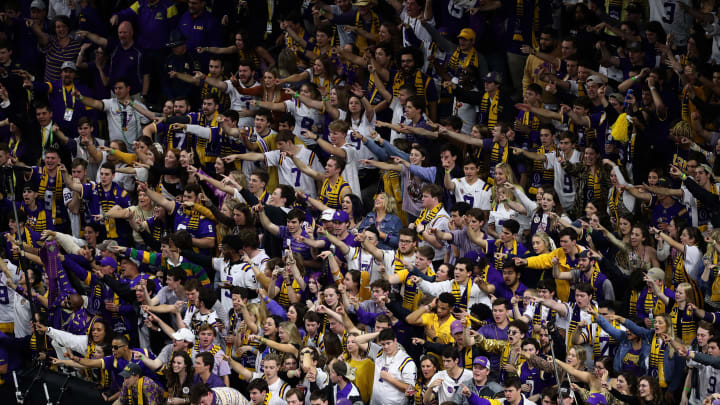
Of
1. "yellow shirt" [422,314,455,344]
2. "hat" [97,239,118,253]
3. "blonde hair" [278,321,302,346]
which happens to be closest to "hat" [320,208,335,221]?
"blonde hair" [278,321,302,346]

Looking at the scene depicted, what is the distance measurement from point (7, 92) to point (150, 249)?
406cm

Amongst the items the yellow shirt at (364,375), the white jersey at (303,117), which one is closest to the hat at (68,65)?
the white jersey at (303,117)

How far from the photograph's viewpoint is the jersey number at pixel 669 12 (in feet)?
48.4

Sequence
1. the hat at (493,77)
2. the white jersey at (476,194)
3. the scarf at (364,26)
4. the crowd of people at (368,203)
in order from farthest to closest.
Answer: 1. the scarf at (364,26)
2. the hat at (493,77)
3. the white jersey at (476,194)
4. the crowd of people at (368,203)

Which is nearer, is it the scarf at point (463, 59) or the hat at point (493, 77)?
the hat at point (493, 77)

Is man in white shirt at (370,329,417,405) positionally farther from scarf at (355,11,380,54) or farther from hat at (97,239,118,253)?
scarf at (355,11,380,54)

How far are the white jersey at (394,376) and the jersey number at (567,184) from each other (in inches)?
128

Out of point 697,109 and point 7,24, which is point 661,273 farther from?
point 7,24

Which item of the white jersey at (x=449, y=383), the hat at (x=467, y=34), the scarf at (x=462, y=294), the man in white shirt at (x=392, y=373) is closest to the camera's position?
the white jersey at (x=449, y=383)

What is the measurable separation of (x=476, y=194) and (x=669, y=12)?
10.8ft

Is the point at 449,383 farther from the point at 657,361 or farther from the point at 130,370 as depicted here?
the point at 130,370

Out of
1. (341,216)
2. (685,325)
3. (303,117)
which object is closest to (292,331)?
(341,216)

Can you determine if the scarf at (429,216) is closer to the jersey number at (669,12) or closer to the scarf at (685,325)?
the scarf at (685,325)

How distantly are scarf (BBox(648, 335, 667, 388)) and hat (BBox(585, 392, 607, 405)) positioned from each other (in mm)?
853
